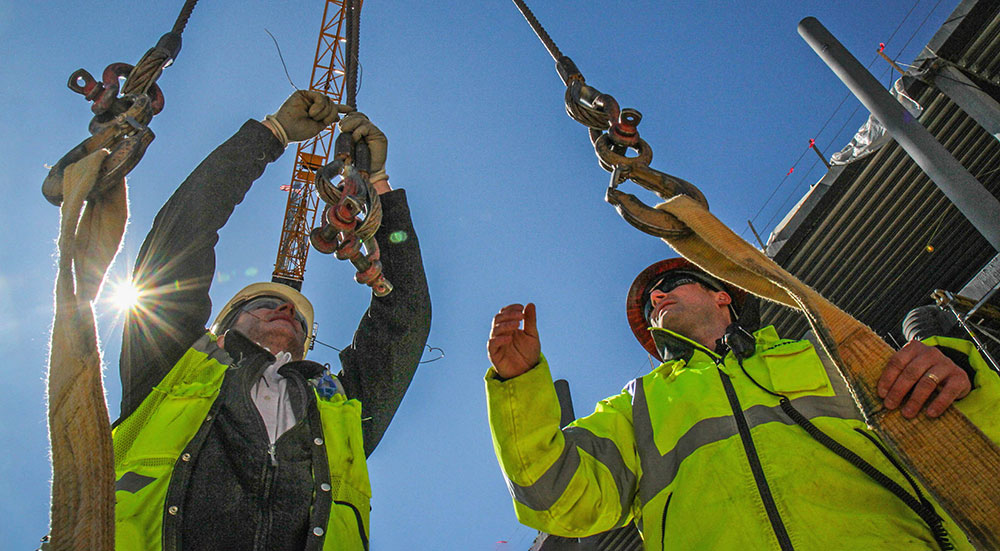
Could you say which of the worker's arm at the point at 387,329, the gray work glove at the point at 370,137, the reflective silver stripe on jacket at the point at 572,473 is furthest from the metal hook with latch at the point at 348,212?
the reflective silver stripe on jacket at the point at 572,473

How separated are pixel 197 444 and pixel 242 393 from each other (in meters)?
0.25

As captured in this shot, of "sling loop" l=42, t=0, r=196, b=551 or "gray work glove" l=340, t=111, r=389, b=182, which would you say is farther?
"gray work glove" l=340, t=111, r=389, b=182

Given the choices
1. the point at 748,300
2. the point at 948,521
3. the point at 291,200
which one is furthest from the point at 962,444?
the point at 291,200

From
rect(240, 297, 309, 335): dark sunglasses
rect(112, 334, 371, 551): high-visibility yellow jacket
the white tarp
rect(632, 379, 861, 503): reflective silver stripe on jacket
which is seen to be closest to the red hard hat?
rect(632, 379, 861, 503): reflective silver stripe on jacket

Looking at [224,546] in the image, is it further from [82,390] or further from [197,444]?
[82,390]

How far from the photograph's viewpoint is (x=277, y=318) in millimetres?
2988

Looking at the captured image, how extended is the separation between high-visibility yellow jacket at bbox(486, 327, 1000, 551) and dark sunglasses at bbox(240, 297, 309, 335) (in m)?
1.41

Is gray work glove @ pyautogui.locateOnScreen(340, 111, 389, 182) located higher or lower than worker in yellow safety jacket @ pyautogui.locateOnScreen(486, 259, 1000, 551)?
higher

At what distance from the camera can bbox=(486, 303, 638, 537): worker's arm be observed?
198 centimetres

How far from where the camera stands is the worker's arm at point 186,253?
8.15ft

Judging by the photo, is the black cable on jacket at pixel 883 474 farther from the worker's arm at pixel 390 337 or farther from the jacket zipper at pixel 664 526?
the worker's arm at pixel 390 337

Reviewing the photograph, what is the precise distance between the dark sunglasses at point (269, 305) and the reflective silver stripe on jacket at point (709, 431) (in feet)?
5.54

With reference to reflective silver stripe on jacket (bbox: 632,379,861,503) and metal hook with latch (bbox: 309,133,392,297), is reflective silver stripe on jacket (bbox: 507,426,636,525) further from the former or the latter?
metal hook with latch (bbox: 309,133,392,297)

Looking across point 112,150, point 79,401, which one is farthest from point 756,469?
point 112,150
